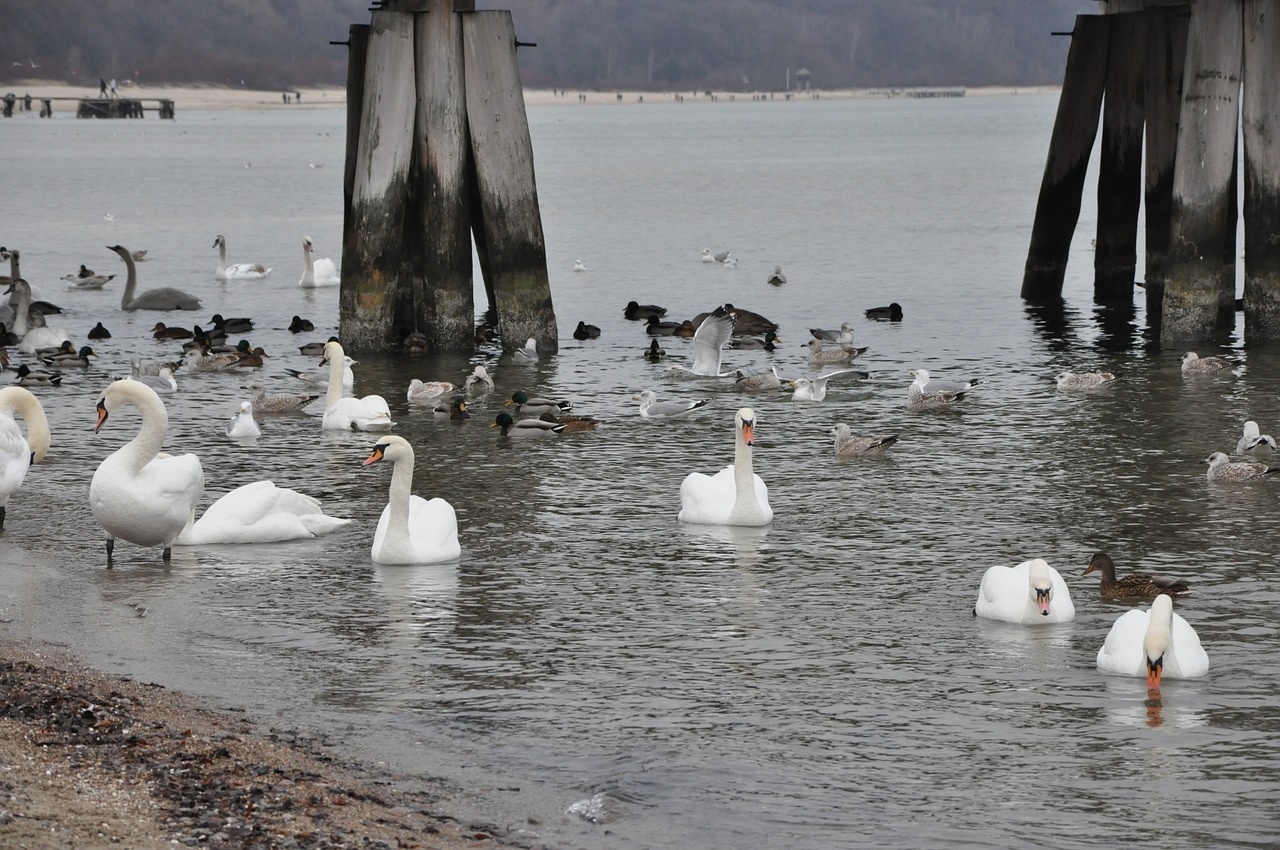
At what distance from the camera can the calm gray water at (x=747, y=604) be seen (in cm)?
862

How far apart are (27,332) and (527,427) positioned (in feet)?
35.2

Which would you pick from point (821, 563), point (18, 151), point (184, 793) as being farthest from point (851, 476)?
point (18, 151)

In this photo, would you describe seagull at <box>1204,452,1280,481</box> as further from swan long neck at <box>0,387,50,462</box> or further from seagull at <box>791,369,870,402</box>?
swan long neck at <box>0,387,50,462</box>

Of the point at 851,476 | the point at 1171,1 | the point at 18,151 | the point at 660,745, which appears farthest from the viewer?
the point at 18,151

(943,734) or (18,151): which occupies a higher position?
(18,151)

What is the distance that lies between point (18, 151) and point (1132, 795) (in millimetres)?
107021

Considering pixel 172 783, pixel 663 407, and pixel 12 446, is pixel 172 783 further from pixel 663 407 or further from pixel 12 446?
pixel 663 407

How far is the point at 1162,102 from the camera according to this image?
82.0 ft

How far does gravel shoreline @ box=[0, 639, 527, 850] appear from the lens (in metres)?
7.32

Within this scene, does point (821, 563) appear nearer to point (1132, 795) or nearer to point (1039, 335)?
point (1132, 795)

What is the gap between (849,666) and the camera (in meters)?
10.4

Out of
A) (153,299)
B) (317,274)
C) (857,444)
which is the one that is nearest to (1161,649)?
(857,444)

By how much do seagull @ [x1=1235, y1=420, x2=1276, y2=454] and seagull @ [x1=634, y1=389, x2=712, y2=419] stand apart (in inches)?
211

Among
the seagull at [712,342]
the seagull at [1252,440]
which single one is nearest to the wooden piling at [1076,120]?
the seagull at [712,342]
